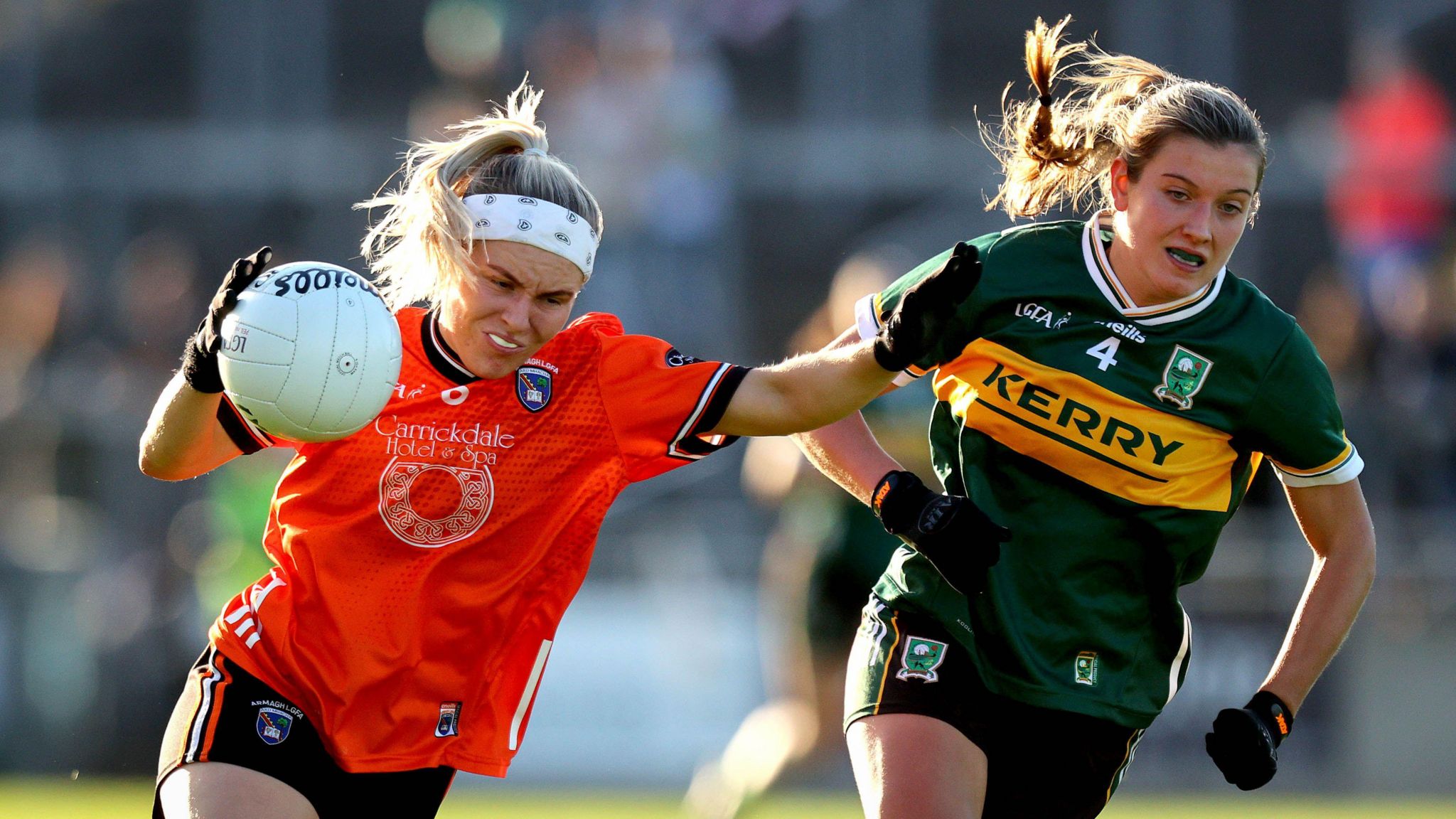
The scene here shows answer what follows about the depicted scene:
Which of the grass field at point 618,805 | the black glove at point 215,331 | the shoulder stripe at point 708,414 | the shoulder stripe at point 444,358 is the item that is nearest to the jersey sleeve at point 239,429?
the black glove at point 215,331

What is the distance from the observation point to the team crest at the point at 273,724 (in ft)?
13.2

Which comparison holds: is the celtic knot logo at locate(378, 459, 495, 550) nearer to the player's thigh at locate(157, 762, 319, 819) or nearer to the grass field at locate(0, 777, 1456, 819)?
the player's thigh at locate(157, 762, 319, 819)

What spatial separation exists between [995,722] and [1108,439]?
68 cm

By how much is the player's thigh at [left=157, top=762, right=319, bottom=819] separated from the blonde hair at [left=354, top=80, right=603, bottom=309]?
3.75 ft

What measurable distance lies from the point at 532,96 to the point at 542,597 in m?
1.24

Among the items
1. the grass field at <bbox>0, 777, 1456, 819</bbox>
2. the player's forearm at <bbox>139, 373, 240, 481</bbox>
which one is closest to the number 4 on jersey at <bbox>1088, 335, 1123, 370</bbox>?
the player's forearm at <bbox>139, 373, 240, 481</bbox>

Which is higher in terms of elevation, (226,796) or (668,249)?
(226,796)

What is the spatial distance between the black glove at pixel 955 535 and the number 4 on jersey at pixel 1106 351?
46 cm

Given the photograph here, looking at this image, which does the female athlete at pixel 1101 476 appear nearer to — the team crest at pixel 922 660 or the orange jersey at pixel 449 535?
the team crest at pixel 922 660

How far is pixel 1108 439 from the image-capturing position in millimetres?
4195

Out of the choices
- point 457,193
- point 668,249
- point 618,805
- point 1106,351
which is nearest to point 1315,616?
point 1106,351

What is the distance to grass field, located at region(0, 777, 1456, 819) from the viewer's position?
348 inches

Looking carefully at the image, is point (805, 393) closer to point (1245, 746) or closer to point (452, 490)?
point (452, 490)

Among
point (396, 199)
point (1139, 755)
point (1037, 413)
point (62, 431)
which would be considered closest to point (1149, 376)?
point (1037, 413)
